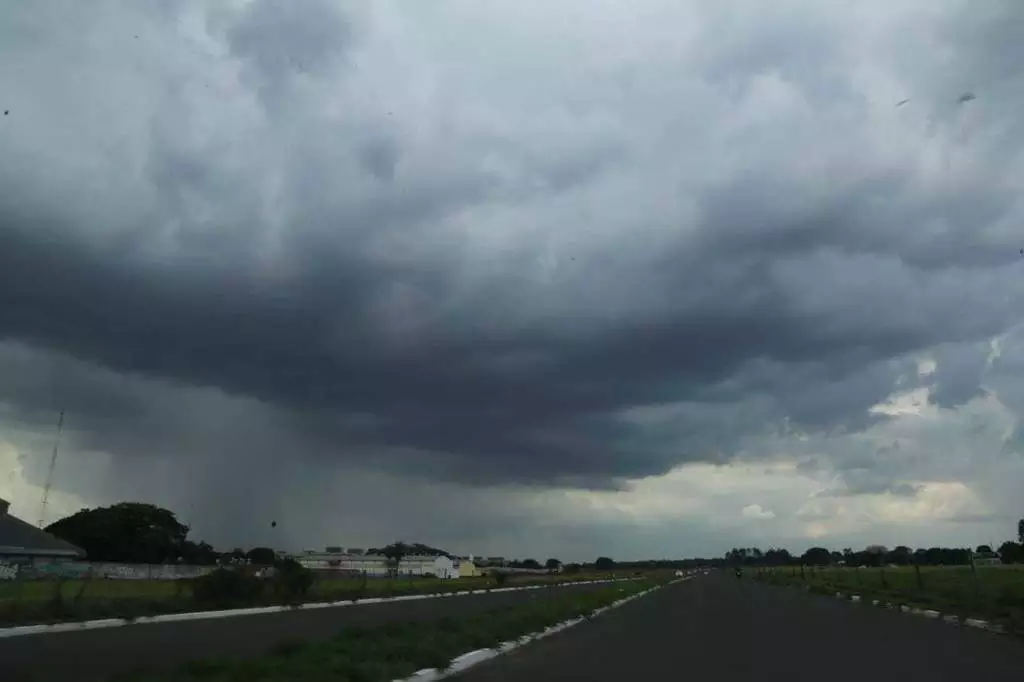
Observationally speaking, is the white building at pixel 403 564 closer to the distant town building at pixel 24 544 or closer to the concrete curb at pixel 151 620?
the distant town building at pixel 24 544

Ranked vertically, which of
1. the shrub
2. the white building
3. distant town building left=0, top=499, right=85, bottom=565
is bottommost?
the shrub

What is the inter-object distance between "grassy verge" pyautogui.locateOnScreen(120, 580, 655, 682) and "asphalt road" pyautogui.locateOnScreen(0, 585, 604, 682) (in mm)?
1083

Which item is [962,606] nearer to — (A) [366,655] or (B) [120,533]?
(A) [366,655]

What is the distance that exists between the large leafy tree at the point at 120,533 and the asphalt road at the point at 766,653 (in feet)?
292

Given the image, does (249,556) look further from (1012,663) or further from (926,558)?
(926,558)

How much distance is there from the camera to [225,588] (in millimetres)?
45219

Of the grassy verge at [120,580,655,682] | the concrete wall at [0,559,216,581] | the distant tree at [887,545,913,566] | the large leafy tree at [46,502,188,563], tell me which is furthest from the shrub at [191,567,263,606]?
the distant tree at [887,545,913,566]

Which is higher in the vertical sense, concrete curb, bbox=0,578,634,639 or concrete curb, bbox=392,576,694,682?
concrete curb, bbox=0,578,634,639

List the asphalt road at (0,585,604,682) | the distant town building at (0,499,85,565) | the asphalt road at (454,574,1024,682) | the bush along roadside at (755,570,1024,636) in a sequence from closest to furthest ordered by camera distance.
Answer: the asphalt road at (0,585,604,682)
the asphalt road at (454,574,1024,682)
the bush along roadside at (755,570,1024,636)
the distant town building at (0,499,85,565)

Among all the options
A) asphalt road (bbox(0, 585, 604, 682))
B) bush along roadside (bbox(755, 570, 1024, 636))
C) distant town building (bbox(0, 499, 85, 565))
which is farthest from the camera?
distant town building (bbox(0, 499, 85, 565))

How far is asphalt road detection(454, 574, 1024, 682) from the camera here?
16547 millimetres

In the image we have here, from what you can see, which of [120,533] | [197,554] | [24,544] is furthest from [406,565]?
[24,544]

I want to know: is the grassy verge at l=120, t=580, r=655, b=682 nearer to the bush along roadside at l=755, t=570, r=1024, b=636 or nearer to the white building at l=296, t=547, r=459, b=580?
the bush along roadside at l=755, t=570, r=1024, b=636

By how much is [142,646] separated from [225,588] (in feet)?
84.3
